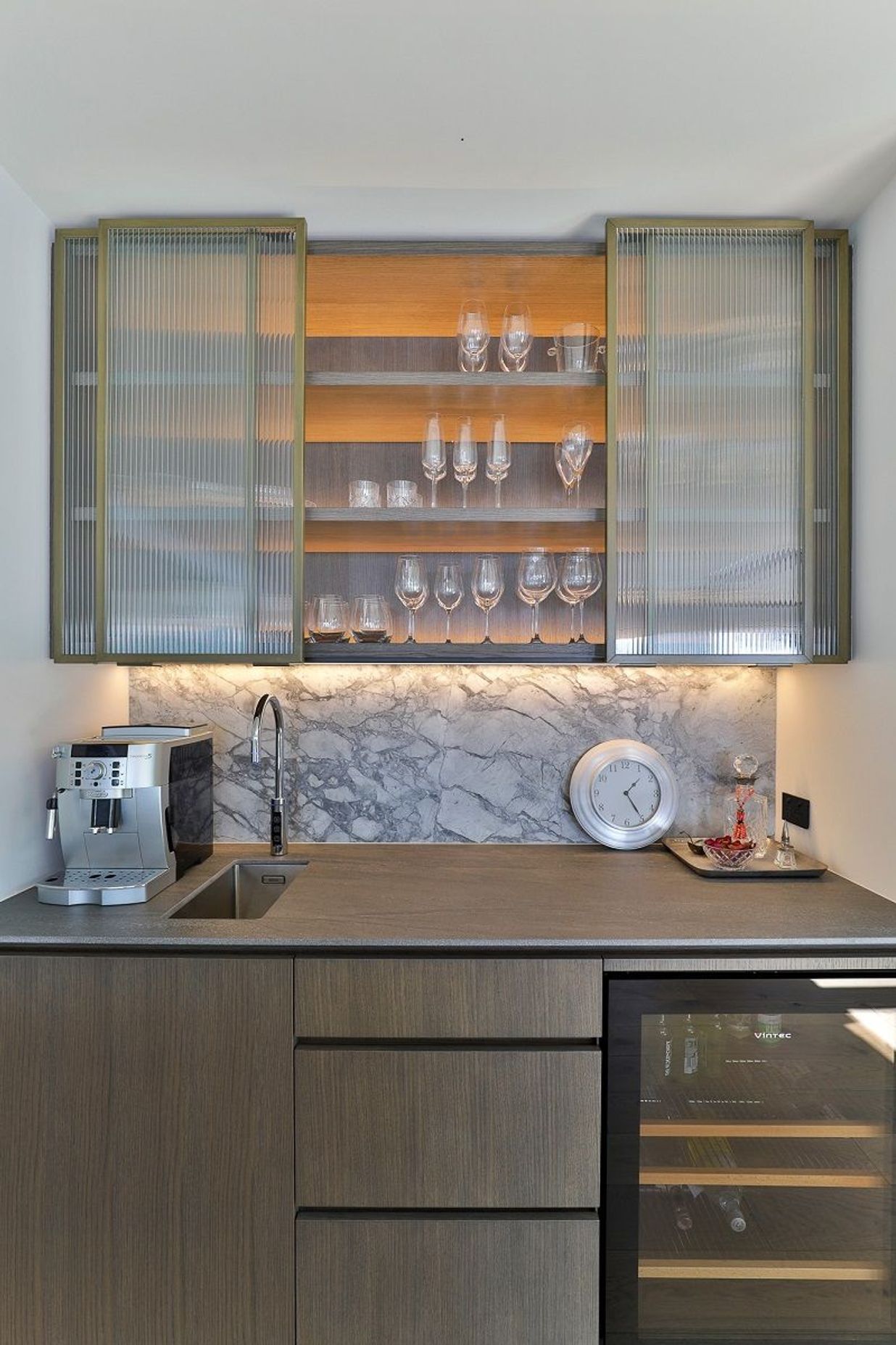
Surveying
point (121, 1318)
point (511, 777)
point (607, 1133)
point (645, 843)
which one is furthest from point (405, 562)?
point (121, 1318)

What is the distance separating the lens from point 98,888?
1.93 m

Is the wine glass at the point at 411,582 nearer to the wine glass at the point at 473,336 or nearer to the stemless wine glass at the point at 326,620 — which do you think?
the stemless wine glass at the point at 326,620

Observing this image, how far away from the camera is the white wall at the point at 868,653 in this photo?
1982 millimetres

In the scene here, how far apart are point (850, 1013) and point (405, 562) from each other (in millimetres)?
1378

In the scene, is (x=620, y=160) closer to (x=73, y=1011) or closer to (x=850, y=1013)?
(x=850, y=1013)

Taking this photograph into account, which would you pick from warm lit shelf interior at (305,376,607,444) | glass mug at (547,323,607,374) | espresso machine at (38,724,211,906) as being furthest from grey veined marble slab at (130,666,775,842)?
glass mug at (547,323,607,374)

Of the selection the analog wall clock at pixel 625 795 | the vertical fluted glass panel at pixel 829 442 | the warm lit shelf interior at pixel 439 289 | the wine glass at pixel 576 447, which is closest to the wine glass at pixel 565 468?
the wine glass at pixel 576 447

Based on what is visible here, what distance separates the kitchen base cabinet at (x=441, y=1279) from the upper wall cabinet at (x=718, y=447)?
1.22 meters

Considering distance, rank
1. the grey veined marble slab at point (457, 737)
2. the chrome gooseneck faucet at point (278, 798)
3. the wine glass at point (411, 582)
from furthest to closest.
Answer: the grey veined marble slab at point (457, 737) → the chrome gooseneck faucet at point (278, 798) → the wine glass at point (411, 582)

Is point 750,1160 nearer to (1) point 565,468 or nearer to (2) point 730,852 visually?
(2) point 730,852

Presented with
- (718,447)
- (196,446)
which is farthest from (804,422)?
(196,446)

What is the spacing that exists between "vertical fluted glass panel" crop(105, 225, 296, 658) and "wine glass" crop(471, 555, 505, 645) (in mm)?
458

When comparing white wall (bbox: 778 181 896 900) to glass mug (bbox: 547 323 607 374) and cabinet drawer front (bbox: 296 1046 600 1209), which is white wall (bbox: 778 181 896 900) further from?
cabinet drawer front (bbox: 296 1046 600 1209)

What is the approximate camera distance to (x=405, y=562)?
2248 mm
